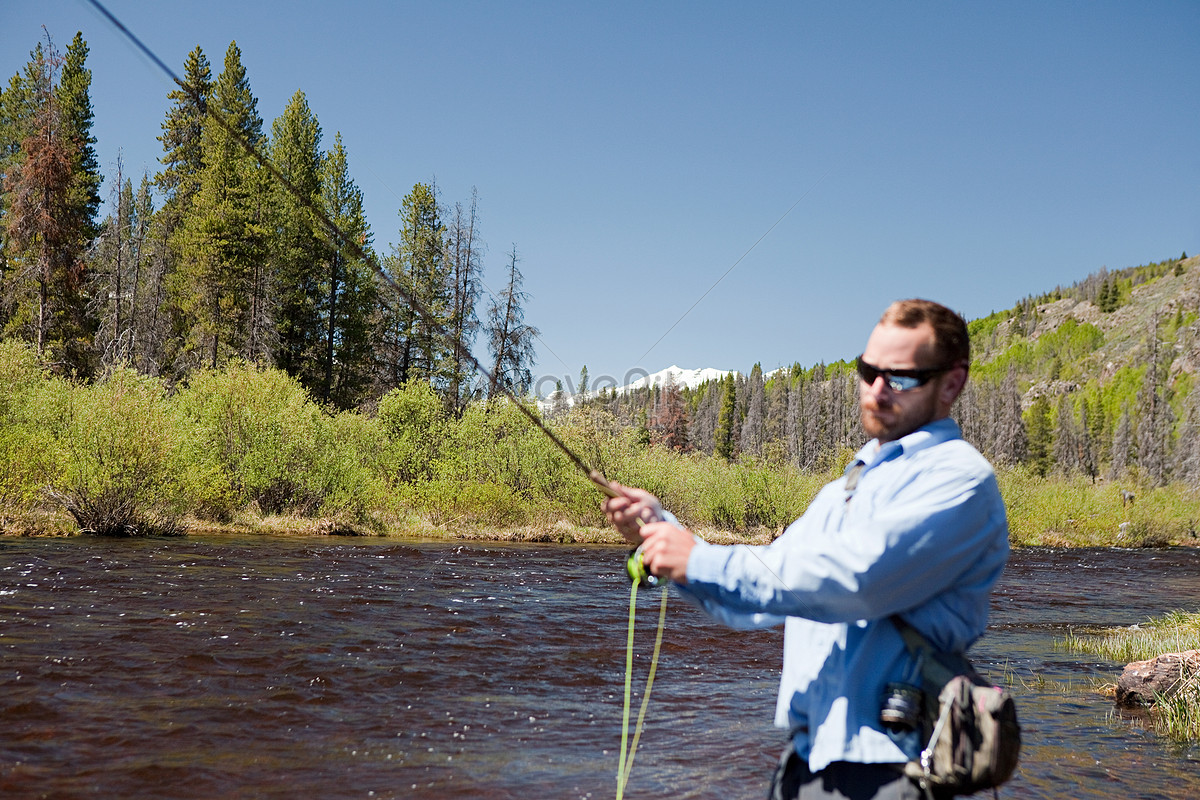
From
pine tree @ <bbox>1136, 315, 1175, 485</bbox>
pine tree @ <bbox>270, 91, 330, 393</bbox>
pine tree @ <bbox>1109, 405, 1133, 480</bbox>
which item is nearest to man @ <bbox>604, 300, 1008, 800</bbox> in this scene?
pine tree @ <bbox>270, 91, 330, 393</bbox>

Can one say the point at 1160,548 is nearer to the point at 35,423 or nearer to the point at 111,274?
the point at 35,423

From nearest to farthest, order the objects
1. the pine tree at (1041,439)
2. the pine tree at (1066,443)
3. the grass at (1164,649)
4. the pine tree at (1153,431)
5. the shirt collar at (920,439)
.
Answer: the shirt collar at (920,439), the grass at (1164,649), the pine tree at (1153,431), the pine tree at (1041,439), the pine tree at (1066,443)

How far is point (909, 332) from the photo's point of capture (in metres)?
2.08

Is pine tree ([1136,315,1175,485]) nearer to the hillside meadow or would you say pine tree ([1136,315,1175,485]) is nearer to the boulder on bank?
the hillside meadow

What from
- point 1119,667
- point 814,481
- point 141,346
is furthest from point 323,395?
point 1119,667

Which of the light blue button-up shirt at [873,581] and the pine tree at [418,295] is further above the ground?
the pine tree at [418,295]

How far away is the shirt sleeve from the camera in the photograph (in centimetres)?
176

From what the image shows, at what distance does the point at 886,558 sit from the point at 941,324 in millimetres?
662

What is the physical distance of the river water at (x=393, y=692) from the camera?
5.91 metres

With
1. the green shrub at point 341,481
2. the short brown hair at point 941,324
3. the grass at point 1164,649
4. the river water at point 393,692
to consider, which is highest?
the short brown hair at point 941,324

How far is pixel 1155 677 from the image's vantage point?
859cm

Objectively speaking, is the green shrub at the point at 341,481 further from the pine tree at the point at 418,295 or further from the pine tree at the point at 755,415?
the pine tree at the point at 755,415

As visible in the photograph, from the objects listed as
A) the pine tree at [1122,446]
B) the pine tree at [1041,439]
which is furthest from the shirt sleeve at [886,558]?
the pine tree at [1122,446]

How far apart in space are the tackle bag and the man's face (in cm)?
49
